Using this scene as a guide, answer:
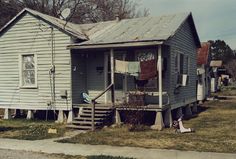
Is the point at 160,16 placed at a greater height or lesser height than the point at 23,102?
greater

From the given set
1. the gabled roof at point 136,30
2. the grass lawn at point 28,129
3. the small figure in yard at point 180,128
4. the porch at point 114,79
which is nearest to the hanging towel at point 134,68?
the porch at point 114,79

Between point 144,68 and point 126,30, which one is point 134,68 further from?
point 126,30

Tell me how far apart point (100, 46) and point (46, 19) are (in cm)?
342

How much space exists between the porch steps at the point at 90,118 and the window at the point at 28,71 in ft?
11.5

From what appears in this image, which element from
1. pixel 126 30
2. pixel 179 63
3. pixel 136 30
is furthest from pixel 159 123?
pixel 126 30

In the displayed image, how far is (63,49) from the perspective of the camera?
58.7 feet

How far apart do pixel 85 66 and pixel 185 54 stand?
5499mm

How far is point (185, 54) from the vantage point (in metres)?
20.2

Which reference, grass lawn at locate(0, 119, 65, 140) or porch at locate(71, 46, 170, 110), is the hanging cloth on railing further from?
grass lawn at locate(0, 119, 65, 140)

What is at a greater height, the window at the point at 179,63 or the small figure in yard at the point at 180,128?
the window at the point at 179,63

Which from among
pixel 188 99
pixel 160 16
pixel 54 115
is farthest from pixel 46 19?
pixel 188 99

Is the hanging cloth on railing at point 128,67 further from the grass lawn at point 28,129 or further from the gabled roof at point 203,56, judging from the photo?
the gabled roof at point 203,56

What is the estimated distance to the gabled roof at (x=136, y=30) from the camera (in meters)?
16.2

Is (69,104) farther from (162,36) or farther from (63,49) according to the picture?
(162,36)
